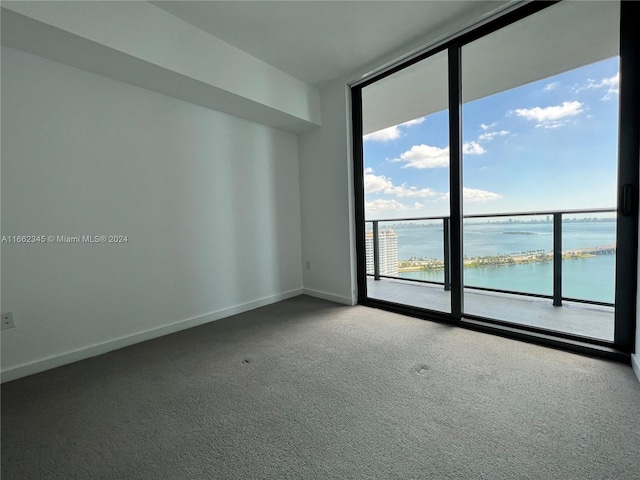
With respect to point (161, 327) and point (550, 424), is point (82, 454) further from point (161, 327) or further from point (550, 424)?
point (550, 424)

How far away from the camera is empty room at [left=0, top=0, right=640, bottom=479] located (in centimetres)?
128

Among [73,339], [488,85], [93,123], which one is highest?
[488,85]

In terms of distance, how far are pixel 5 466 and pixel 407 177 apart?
167 inches

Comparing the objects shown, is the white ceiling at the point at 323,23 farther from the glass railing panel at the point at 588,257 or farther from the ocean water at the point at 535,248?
the glass railing panel at the point at 588,257

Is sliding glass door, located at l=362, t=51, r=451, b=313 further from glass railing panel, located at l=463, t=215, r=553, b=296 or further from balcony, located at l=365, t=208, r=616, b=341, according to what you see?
glass railing panel, located at l=463, t=215, r=553, b=296

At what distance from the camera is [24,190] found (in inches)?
73.7

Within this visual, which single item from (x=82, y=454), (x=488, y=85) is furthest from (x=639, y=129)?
(x=82, y=454)

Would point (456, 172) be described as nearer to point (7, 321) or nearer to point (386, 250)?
point (386, 250)

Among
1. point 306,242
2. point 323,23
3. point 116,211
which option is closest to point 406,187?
point 306,242

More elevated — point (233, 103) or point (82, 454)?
point (233, 103)

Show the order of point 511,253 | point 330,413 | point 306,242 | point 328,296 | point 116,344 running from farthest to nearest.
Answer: point 306,242
point 328,296
point 511,253
point 116,344
point 330,413

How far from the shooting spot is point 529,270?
123 inches

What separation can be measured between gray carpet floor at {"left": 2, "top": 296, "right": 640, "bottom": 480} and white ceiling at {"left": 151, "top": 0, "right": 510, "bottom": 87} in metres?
2.68

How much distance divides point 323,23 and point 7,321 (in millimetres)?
3243
